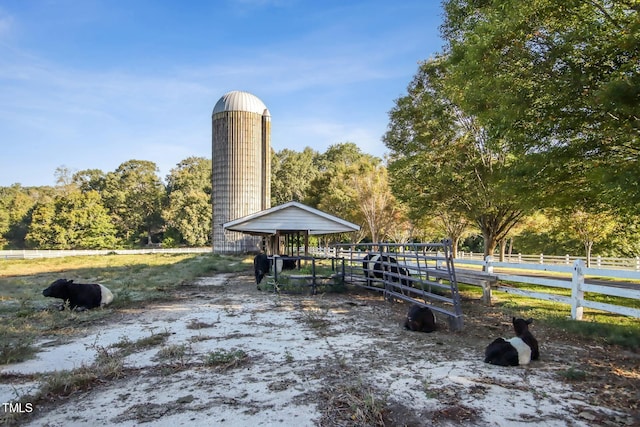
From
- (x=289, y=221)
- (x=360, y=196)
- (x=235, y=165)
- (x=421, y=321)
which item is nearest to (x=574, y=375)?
(x=421, y=321)

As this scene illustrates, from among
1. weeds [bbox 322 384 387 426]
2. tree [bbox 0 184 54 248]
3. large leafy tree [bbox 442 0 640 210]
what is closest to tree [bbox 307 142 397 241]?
large leafy tree [bbox 442 0 640 210]

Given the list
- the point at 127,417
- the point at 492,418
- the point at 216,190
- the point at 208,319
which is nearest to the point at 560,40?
the point at 492,418

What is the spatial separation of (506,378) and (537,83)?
5.63 meters

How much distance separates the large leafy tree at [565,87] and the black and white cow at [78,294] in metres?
8.96

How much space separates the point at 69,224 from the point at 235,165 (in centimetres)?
2976

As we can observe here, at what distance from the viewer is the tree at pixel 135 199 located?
5459 cm

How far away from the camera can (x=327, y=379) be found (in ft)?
12.7

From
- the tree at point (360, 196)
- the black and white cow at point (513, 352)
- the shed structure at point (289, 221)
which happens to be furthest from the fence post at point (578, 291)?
the tree at point (360, 196)

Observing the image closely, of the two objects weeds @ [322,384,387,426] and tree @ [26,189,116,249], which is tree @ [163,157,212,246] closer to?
tree @ [26,189,116,249]

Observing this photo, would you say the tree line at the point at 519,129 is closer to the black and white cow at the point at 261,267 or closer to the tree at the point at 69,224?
the black and white cow at the point at 261,267

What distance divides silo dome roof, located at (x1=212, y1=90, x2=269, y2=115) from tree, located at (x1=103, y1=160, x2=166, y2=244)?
101 ft

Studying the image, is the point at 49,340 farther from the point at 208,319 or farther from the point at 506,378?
the point at 506,378

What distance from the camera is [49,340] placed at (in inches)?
221

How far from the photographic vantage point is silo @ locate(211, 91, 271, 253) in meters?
28.7
